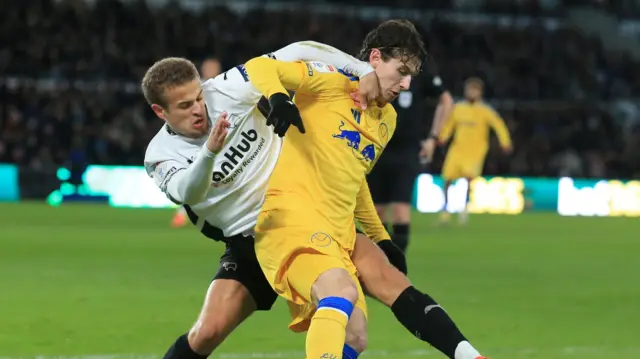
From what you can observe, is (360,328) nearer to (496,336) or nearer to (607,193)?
(496,336)

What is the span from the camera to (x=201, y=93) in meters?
4.61

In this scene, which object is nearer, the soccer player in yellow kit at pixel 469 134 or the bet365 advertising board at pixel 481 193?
the soccer player in yellow kit at pixel 469 134

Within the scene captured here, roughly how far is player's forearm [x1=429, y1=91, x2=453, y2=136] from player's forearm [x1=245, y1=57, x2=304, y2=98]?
6.47 m

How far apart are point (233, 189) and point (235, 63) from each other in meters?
18.3

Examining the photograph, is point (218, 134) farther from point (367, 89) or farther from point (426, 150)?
point (426, 150)

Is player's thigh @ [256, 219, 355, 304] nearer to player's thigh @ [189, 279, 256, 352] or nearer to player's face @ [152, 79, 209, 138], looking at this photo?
player's thigh @ [189, 279, 256, 352]

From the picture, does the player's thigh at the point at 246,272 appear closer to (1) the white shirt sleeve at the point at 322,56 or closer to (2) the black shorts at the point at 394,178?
(1) the white shirt sleeve at the point at 322,56

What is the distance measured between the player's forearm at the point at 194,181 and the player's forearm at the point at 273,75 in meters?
0.37

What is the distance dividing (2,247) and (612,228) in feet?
31.5

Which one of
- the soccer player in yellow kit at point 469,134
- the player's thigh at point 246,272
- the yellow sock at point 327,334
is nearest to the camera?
the yellow sock at point 327,334

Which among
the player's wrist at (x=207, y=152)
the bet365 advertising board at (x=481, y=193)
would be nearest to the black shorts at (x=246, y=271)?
the player's wrist at (x=207, y=152)

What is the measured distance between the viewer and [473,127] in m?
19.7

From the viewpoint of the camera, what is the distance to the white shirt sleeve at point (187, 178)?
4289mm

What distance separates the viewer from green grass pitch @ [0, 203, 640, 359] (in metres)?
6.37
